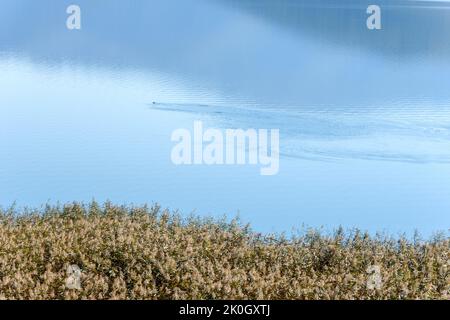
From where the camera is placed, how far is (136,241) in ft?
19.4

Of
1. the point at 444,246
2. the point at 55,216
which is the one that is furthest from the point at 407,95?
the point at 55,216

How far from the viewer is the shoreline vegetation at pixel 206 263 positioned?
519 centimetres

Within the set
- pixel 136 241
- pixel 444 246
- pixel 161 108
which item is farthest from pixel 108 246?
pixel 161 108

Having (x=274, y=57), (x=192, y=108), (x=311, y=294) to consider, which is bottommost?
(x=311, y=294)

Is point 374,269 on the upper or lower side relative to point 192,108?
lower

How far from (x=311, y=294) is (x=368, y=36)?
13077 mm

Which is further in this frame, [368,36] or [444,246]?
[368,36]

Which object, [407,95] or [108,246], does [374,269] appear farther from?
[407,95]

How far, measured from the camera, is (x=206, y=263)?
5691mm

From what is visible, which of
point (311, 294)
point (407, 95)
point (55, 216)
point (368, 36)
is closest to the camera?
point (311, 294)

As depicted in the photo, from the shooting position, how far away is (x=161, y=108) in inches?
415

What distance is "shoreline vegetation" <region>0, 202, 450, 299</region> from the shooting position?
5.19 m

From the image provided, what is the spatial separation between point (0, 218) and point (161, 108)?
11.4 feet
